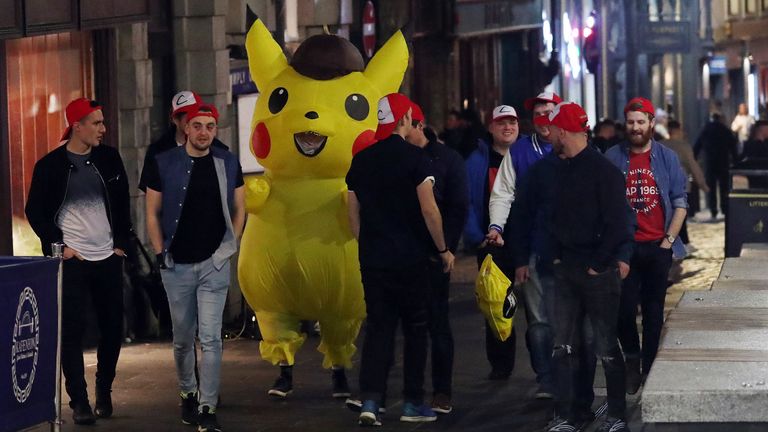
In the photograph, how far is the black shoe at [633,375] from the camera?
38.9 ft

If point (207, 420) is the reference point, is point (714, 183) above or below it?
above

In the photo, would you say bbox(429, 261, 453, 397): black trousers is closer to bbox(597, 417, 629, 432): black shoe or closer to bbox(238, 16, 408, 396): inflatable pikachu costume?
bbox(238, 16, 408, 396): inflatable pikachu costume

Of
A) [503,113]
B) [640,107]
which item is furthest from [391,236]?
[503,113]

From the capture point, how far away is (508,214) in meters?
12.1

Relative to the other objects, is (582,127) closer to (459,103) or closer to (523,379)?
(523,379)

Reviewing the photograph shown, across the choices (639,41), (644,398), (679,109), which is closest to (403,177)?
(644,398)

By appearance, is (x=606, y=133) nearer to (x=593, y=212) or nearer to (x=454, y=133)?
(x=454, y=133)

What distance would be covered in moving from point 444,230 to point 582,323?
1057 mm

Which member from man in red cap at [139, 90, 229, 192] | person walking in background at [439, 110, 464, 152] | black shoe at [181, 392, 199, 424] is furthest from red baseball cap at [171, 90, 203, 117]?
person walking in background at [439, 110, 464, 152]

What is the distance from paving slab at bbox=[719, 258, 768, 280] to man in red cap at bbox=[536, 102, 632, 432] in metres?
1.83

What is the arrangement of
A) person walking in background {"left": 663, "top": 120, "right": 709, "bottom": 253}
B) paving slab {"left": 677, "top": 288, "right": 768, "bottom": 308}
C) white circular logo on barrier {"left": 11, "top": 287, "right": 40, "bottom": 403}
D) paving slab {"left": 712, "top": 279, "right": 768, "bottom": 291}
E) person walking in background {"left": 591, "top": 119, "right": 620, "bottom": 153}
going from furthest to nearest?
person walking in background {"left": 591, "top": 119, "right": 620, "bottom": 153}
person walking in background {"left": 663, "top": 120, "right": 709, "bottom": 253}
paving slab {"left": 712, "top": 279, "right": 768, "bottom": 291}
paving slab {"left": 677, "top": 288, "right": 768, "bottom": 308}
white circular logo on barrier {"left": 11, "top": 287, "right": 40, "bottom": 403}

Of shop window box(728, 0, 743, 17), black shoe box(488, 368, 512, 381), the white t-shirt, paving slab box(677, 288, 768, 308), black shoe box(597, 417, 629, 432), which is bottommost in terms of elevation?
black shoe box(597, 417, 629, 432)

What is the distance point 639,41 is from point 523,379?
22.4 metres

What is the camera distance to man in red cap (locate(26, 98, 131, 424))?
10.8 m
